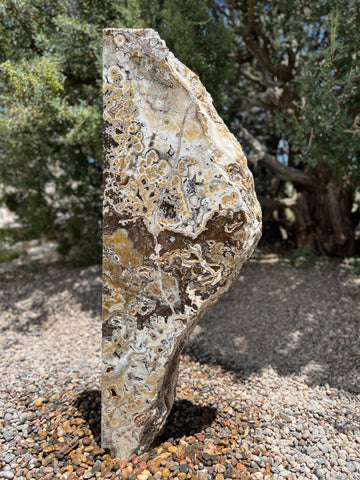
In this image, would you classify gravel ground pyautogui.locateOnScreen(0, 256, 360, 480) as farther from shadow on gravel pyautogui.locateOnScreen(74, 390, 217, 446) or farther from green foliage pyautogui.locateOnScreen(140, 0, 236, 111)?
green foliage pyautogui.locateOnScreen(140, 0, 236, 111)

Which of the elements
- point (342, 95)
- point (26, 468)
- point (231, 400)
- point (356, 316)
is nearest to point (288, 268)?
point (356, 316)

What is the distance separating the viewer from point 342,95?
13.8 feet

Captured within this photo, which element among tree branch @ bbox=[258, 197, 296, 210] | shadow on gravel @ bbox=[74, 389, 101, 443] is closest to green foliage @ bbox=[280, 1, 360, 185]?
tree branch @ bbox=[258, 197, 296, 210]

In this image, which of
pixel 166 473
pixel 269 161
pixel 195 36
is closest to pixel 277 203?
pixel 269 161

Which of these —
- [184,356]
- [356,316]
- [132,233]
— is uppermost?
[132,233]

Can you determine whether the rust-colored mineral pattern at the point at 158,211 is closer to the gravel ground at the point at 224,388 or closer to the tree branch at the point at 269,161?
the gravel ground at the point at 224,388

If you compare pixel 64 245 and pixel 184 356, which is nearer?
pixel 184 356

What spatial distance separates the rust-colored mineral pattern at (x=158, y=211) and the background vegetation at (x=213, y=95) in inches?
81.8

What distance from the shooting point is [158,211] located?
2168mm

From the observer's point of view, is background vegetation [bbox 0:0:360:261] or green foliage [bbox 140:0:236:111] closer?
green foliage [bbox 140:0:236:111]

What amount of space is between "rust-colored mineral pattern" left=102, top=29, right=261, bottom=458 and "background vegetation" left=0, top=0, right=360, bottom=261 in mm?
2079

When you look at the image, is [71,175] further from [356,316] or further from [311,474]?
[311,474]

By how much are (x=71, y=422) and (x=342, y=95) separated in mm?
4245

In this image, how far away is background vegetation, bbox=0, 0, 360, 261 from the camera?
4.09 meters
